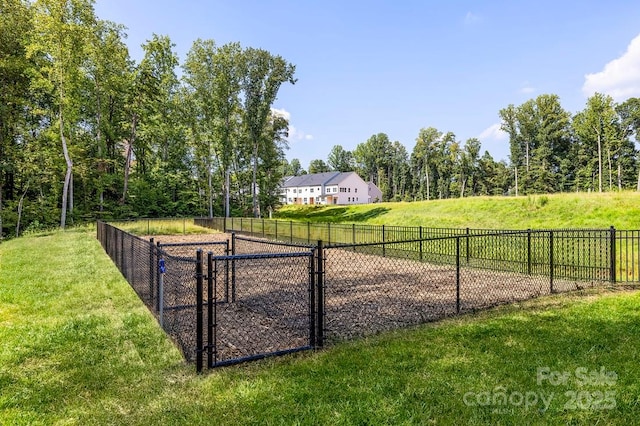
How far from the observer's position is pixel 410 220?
77.5 ft

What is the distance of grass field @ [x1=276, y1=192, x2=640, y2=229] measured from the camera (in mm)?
14516

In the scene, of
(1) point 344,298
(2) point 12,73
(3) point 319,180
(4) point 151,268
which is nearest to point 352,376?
(1) point 344,298

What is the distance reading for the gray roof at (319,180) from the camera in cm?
6208

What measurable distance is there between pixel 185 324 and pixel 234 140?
33001 millimetres

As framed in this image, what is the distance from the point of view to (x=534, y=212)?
702 inches

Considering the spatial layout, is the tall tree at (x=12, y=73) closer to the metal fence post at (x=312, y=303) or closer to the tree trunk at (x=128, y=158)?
the tree trunk at (x=128, y=158)

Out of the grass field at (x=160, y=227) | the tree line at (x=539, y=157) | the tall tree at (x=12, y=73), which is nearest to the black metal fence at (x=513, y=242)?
the grass field at (x=160, y=227)

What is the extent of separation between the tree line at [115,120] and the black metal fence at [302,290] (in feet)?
68.0

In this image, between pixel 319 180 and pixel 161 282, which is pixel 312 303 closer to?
pixel 161 282

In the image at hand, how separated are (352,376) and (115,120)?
35.9m

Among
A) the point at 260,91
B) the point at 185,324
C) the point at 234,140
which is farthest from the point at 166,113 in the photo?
the point at 185,324

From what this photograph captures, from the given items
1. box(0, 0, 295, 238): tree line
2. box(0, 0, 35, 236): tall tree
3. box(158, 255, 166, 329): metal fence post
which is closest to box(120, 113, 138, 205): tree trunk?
box(0, 0, 295, 238): tree line

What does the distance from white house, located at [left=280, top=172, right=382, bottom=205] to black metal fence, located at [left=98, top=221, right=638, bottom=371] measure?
1951 inches

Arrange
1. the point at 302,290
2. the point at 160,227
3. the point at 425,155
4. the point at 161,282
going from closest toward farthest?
the point at 161,282, the point at 302,290, the point at 160,227, the point at 425,155
